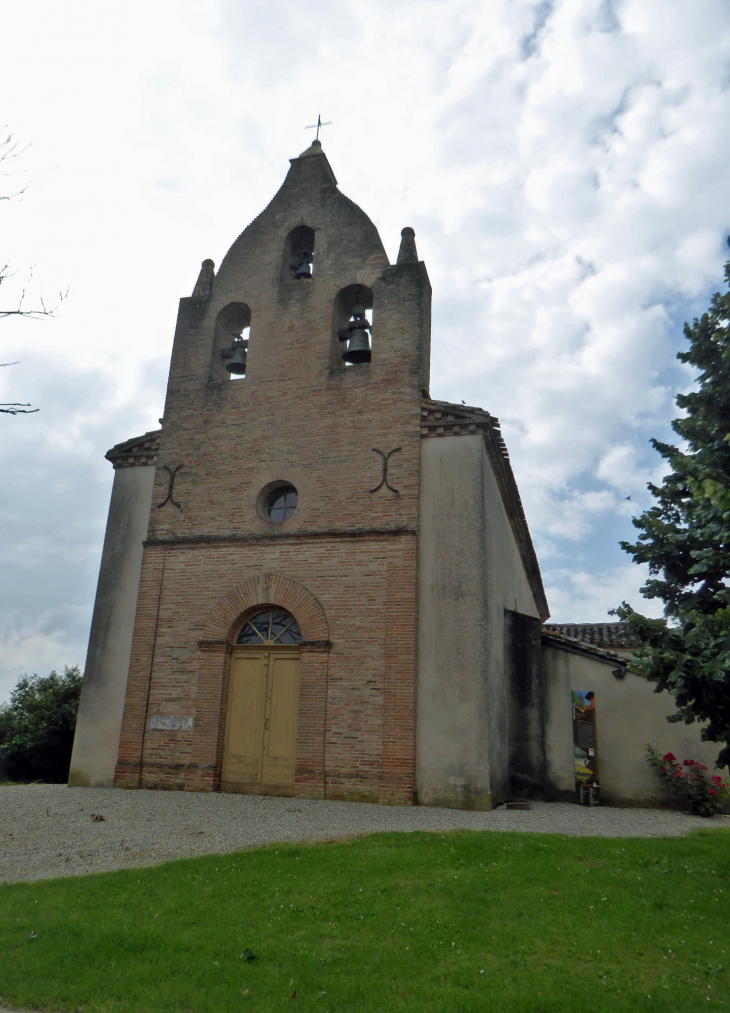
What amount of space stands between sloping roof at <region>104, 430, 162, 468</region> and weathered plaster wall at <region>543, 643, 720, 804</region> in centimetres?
870

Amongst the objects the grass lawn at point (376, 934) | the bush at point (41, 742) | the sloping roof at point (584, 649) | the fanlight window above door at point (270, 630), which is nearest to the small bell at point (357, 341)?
the fanlight window above door at point (270, 630)

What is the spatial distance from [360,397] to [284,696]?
5.59 metres

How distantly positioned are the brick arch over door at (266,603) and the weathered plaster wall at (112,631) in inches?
72.8

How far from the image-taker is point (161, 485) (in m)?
14.2

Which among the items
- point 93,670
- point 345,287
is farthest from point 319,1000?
point 345,287

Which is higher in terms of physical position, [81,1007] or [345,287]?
[345,287]

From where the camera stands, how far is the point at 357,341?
13.9 meters

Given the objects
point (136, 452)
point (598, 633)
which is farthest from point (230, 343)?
point (598, 633)

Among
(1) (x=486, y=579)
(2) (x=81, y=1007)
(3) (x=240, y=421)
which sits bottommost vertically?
(2) (x=81, y=1007)

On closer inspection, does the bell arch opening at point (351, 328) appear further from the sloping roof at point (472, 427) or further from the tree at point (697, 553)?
the tree at point (697, 553)

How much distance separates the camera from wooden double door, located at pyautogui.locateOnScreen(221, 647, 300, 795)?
39.1 feet

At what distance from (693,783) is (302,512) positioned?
8.15 metres

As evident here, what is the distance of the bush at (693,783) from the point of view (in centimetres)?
1195

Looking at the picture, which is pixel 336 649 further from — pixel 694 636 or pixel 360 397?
pixel 694 636
